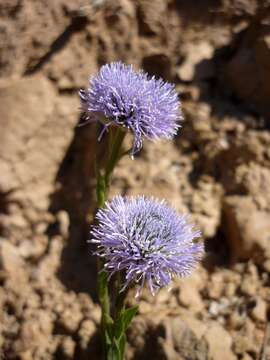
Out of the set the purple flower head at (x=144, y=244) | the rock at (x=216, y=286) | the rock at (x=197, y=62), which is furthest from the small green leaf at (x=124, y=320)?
the rock at (x=197, y=62)

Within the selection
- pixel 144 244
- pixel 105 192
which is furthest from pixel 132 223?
pixel 105 192

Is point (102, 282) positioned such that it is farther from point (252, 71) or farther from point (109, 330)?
→ point (252, 71)

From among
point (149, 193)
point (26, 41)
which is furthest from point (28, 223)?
point (26, 41)

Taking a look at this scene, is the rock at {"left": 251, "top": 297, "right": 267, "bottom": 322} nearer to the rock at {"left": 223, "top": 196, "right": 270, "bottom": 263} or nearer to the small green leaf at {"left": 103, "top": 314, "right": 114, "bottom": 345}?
the rock at {"left": 223, "top": 196, "right": 270, "bottom": 263}

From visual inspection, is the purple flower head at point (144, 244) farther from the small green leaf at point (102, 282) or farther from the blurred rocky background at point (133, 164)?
the blurred rocky background at point (133, 164)

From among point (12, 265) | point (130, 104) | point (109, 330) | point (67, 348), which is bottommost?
point (67, 348)

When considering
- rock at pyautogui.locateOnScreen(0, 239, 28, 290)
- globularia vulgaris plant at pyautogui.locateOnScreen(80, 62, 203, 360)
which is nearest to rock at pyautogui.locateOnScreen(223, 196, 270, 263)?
globularia vulgaris plant at pyautogui.locateOnScreen(80, 62, 203, 360)
